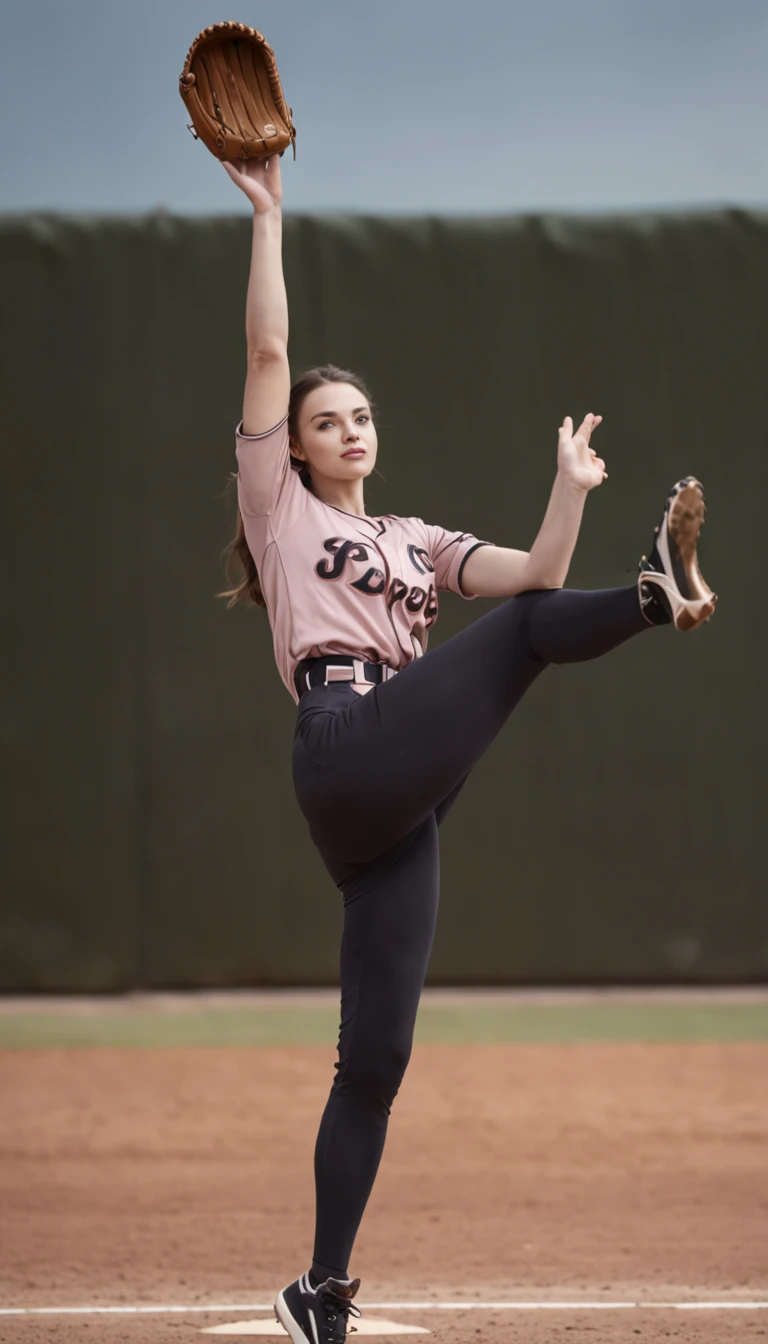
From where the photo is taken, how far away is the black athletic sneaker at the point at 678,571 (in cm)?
192

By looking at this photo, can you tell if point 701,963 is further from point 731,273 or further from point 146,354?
point 146,354

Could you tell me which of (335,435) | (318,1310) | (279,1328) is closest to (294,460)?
(335,435)

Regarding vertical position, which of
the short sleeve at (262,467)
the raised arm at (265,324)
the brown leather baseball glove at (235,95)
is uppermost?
the brown leather baseball glove at (235,95)

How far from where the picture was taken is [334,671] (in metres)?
2.16

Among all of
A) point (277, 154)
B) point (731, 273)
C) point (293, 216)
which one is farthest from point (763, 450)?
point (277, 154)

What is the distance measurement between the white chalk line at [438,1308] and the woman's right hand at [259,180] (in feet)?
6.61

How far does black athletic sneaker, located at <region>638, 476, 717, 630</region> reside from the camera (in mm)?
1919

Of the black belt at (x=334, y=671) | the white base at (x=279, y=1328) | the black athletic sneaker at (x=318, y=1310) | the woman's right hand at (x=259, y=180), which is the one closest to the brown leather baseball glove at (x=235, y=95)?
the woman's right hand at (x=259, y=180)

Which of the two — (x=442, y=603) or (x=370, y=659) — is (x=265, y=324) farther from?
(x=442, y=603)

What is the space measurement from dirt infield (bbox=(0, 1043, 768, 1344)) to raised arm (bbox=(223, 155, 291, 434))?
63.5 inches

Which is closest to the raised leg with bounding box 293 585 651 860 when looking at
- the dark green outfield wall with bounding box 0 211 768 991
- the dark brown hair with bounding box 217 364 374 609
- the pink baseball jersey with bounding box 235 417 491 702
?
the pink baseball jersey with bounding box 235 417 491 702

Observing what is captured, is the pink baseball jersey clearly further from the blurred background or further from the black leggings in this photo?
the blurred background

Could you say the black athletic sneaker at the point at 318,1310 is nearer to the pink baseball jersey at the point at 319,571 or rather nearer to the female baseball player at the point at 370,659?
the female baseball player at the point at 370,659

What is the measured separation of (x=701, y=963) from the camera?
540 centimetres
